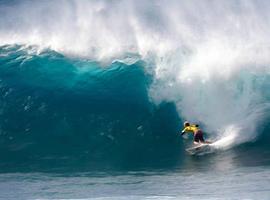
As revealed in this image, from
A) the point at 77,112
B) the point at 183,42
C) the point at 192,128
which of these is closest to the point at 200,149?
the point at 192,128

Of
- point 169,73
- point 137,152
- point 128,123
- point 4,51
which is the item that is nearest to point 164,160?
point 137,152

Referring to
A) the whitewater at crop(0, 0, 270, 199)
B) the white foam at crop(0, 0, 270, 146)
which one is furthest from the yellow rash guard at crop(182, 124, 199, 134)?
the white foam at crop(0, 0, 270, 146)

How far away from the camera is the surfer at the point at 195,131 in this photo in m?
16.9

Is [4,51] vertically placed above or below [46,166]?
above

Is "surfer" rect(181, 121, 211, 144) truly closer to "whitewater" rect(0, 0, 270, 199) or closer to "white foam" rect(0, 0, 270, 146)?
"whitewater" rect(0, 0, 270, 199)

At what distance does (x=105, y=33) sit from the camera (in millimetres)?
21828

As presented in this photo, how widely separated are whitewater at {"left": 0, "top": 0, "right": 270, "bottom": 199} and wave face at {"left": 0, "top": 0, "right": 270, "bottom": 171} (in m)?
0.03

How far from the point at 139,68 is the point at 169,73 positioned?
3.41ft

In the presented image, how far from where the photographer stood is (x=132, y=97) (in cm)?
1978

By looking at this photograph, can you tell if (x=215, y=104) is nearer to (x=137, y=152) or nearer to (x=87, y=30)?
(x=137, y=152)

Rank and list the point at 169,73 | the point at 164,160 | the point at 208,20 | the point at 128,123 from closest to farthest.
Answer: the point at 164,160 < the point at 128,123 < the point at 169,73 < the point at 208,20

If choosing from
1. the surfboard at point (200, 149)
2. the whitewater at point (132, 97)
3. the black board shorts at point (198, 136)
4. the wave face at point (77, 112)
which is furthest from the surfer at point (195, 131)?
the wave face at point (77, 112)

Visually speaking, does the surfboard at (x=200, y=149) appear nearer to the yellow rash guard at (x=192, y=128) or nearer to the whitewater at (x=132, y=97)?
the whitewater at (x=132, y=97)

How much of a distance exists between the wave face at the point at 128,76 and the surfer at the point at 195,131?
0.41m
